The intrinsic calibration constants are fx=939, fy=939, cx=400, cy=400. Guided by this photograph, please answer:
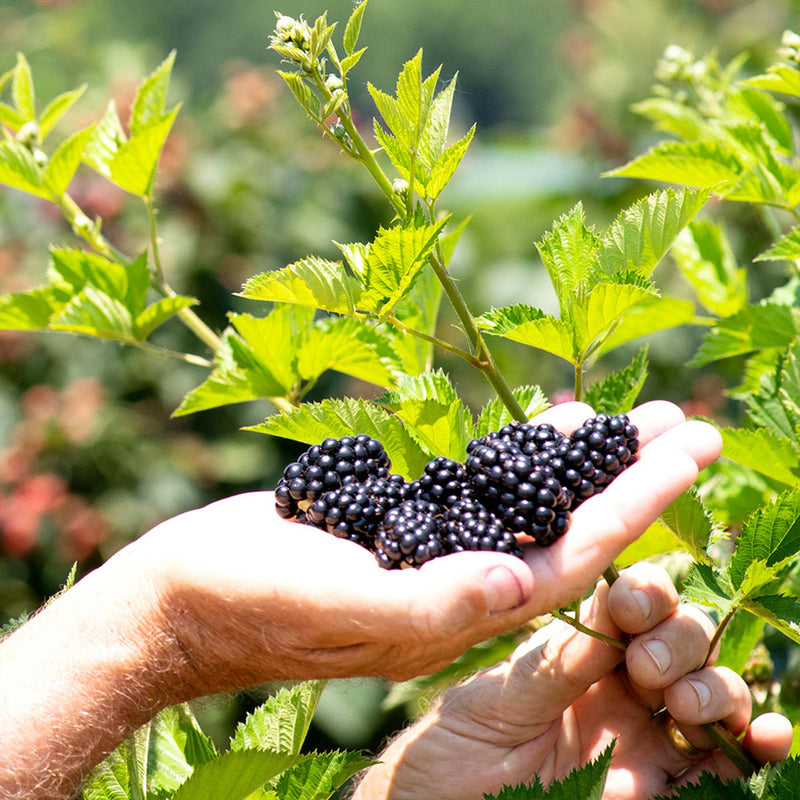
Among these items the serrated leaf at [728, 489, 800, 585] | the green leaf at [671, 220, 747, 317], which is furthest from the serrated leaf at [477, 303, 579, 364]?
the green leaf at [671, 220, 747, 317]

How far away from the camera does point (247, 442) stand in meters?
2.89

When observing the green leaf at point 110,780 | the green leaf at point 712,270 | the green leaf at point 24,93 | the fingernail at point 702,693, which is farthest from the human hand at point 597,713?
the green leaf at point 24,93

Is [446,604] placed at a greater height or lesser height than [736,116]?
lesser

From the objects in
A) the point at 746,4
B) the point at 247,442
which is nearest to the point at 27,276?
the point at 247,442

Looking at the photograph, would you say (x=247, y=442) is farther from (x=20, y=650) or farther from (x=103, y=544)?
(x=20, y=650)

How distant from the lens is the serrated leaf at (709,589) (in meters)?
0.92

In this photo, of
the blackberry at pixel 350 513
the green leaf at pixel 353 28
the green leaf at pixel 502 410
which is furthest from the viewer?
the green leaf at pixel 502 410

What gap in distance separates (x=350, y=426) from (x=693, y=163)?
0.54 meters

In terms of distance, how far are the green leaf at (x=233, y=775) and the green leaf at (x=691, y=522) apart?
463 millimetres

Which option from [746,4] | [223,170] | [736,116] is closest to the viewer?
[736,116]

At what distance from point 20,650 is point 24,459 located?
5.17 feet

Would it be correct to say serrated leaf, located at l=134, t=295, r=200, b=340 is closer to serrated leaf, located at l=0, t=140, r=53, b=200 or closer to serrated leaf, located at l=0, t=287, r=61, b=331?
serrated leaf, located at l=0, t=287, r=61, b=331

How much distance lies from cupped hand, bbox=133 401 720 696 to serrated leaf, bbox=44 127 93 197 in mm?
571

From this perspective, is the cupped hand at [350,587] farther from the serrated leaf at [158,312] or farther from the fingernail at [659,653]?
the serrated leaf at [158,312]
